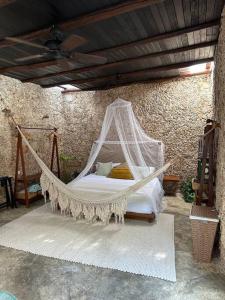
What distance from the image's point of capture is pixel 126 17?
234cm

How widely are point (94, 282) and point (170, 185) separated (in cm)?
306

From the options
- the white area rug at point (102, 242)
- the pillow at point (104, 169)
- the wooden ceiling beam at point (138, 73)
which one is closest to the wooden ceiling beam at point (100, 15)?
the wooden ceiling beam at point (138, 73)

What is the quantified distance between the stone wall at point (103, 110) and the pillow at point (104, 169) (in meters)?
1.14

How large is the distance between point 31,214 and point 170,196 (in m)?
2.87

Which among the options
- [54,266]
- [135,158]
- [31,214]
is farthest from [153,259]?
[31,214]

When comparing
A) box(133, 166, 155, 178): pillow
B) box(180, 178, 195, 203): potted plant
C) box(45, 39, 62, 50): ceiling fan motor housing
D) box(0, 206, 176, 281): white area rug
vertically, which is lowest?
box(0, 206, 176, 281): white area rug

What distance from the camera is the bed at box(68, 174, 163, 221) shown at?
3.25m

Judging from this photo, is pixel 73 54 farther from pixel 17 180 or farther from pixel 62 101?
pixel 62 101

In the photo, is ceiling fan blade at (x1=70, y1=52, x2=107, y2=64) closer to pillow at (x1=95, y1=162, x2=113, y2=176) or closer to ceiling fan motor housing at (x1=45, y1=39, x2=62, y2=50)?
ceiling fan motor housing at (x1=45, y1=39, x2=62, y2=50)

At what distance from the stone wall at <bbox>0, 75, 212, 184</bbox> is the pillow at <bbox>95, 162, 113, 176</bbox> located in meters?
1.14

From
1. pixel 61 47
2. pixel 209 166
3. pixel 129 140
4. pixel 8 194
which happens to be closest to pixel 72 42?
pixel 61 47

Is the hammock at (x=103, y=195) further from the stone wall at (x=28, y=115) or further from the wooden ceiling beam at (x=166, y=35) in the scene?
the wooden ceiling beam at (x=166, y=35)

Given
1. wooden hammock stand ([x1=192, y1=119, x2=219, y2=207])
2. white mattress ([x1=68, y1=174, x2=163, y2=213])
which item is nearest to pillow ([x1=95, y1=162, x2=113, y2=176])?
white mattress ([x1=68, y1=174, x2=163, y2=213])

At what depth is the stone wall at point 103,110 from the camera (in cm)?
435
